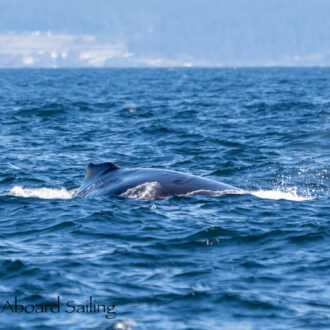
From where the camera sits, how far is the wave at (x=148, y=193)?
52.5 ft

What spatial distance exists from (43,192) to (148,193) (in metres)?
3.80

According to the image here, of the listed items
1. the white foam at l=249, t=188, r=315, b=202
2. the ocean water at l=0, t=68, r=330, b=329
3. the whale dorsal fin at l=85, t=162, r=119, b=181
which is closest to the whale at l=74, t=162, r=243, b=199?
the whale dorsal fin at l=85, t=162, r=119, b=181

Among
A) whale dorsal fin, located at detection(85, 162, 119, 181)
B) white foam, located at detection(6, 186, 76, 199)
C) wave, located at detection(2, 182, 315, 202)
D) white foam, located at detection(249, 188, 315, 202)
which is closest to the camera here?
wave, located at detection(2, 182, 315, 202)

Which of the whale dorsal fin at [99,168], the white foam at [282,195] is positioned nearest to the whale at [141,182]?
the whale dorsal fin at [99,168]

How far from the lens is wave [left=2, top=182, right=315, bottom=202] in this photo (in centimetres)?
1602

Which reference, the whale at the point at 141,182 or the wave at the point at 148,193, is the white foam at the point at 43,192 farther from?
the whale at the point at 141,182

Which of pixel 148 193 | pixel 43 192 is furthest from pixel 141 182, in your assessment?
pixel 43 192

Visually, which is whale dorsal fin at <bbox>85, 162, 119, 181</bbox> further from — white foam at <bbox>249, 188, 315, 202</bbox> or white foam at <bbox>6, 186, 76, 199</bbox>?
white foam at <bbox>249, 188, 315, 202</bbox>

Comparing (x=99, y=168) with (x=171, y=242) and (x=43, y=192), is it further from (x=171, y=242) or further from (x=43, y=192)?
(x=171, y=242)

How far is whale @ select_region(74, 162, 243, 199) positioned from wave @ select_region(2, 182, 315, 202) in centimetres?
3

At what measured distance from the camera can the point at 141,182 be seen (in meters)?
16.1

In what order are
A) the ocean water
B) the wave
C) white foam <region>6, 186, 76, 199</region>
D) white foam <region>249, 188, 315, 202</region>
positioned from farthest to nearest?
white foam <region>6, 186, 76, 199</region> → white foam <region>249, 188, 315, 202</region> → the wave → the ocean water

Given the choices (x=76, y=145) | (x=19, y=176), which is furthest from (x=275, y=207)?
(x=76, y=145)

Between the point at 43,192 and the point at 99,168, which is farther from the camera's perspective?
the point at 43,192
